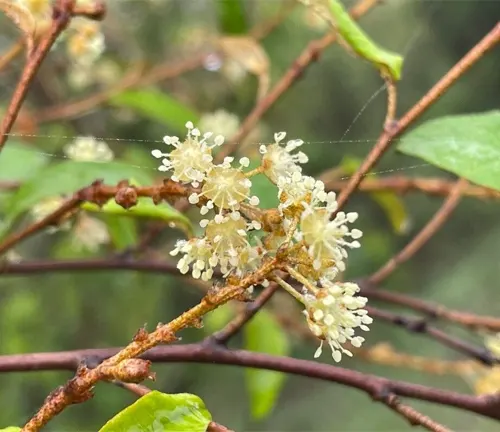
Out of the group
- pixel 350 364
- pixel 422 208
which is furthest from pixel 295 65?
pixel 422 208

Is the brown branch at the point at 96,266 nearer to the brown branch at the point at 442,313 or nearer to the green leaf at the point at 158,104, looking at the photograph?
the brown branch at the point at 442,313

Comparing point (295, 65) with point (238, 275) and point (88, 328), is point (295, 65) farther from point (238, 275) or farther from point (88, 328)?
point (88, 328)

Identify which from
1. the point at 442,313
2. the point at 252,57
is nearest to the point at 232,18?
the point at 252,57

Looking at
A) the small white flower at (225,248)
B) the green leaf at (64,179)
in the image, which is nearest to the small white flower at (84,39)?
the green leaf at (64,179)

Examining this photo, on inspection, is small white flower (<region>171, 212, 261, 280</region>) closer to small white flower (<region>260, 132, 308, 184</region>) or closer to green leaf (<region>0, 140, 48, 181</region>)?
small white flower (<region>260, 132, 308, 184</region>)

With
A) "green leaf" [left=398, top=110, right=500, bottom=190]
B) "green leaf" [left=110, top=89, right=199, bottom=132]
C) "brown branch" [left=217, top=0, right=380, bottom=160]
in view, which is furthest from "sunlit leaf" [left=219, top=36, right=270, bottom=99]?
"green leaf" [left=398, top=110, right=500, bottom=190]

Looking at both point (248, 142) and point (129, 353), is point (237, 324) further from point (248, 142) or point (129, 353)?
point (248, 142)
